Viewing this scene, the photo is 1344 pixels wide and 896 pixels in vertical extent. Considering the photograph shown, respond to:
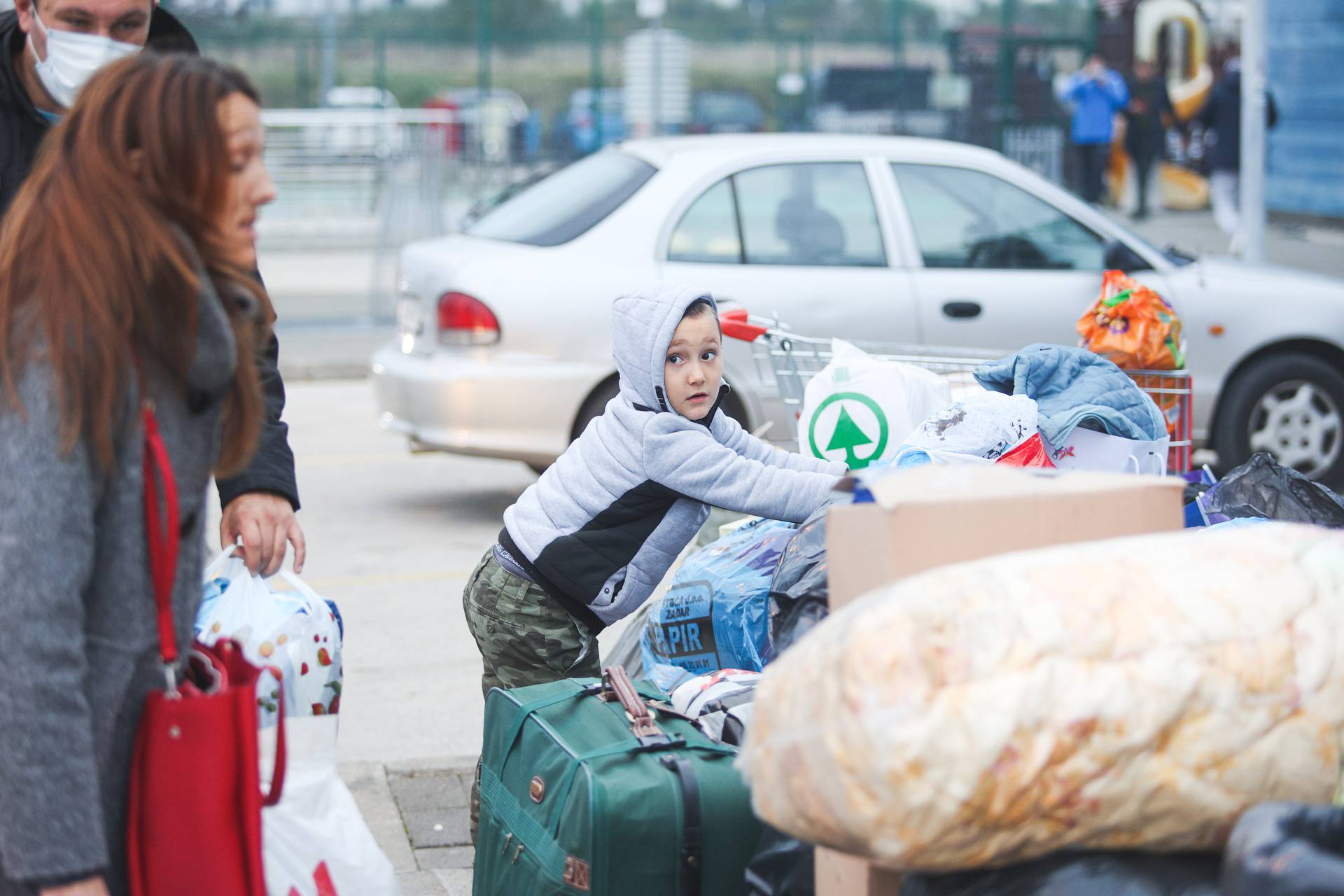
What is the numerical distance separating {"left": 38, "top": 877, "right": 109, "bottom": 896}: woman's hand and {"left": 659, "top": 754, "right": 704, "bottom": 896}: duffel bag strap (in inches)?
41.2

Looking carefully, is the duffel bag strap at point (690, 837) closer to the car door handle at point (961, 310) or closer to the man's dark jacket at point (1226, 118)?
the car door handle at point (961, 310)

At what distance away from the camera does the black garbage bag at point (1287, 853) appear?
178 cm

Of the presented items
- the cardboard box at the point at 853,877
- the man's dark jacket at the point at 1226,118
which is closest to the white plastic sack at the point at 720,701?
the cardboard box at the point at 853,877

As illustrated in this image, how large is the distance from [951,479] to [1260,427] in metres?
6.28

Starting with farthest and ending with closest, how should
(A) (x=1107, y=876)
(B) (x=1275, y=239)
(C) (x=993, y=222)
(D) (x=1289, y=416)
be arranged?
(B) (x=1275, y=239) → (D) (x=1289, y=416) → (C) (x=993, y=222) → (A) (x=1107, y=876)


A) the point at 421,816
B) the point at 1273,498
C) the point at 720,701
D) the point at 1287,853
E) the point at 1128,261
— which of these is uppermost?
the point at 1128,261

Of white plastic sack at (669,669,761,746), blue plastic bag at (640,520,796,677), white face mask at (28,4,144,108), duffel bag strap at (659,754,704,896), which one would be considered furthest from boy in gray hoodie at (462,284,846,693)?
white face mask at (28,4,144,108)

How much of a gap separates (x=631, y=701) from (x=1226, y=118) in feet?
56.7

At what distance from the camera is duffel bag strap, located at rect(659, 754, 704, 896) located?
8.86 ft

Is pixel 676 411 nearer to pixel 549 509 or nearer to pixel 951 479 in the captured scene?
pixel 549 509

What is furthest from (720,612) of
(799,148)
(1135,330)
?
(799,148)

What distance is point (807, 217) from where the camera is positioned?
7656 mm

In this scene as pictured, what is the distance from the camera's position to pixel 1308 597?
2082 millimetres

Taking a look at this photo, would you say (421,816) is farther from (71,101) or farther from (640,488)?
(71,101)
